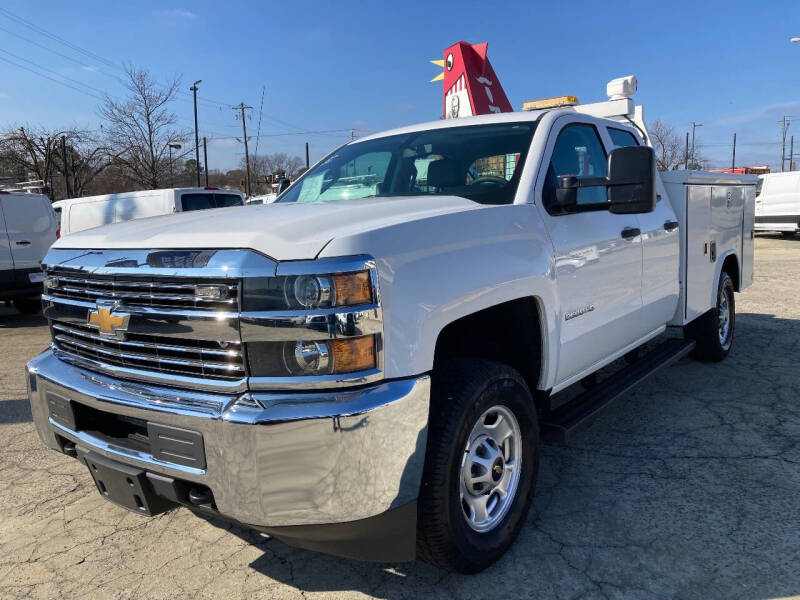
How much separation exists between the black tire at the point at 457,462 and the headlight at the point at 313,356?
0.42 metres

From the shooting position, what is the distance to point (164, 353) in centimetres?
224

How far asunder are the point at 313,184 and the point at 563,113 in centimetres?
150

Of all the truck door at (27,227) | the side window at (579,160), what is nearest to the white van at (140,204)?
the truck door at (27,227)

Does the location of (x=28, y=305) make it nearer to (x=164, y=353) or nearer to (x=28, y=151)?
(x=164, y=353)

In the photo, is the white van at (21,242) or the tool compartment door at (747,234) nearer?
the tool compartment door at (747,234)

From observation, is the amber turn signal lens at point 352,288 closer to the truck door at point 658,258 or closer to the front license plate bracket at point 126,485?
the front license plate bracket at point 126,485

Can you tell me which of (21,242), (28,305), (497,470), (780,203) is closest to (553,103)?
(497,470)

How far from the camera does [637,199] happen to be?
2986mm

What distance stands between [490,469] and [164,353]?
1.34 m

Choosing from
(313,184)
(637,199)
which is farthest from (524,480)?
(313,184)

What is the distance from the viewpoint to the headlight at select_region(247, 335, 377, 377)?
200 centimetres

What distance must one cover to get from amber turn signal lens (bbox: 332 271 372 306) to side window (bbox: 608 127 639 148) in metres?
2.53

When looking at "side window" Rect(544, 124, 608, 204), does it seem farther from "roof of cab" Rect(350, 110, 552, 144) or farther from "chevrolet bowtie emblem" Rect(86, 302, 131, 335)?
Answer: "chevrolet bowtie emblem" Rect(86, 302, 131, 335)

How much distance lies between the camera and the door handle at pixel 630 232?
11.7 ft
